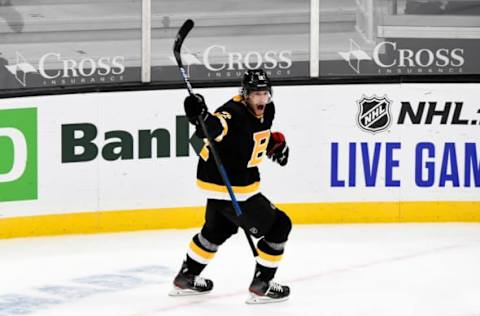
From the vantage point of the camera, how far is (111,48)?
24.8 feet

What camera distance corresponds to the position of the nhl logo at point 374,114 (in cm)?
764

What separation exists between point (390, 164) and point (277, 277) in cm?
177

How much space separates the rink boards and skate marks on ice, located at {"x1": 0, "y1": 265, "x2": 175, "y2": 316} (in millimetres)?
987

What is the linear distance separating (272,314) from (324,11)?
2.89m

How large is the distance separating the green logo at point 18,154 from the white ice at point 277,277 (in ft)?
0.98

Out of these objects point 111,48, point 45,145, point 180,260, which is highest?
point 111,48

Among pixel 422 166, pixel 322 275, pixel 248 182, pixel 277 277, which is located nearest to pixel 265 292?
pixel 248 182

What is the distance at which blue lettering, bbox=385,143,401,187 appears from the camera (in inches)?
302

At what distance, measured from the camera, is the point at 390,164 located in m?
7.68

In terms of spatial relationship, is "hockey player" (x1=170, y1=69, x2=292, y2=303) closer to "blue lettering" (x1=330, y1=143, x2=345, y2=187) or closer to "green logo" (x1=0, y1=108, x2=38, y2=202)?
"green logo" (x1=0, y1=108, x2=38, y2=202)

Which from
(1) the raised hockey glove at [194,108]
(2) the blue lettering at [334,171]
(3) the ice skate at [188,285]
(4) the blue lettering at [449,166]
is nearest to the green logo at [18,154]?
(3) the ice skate at [188,285]

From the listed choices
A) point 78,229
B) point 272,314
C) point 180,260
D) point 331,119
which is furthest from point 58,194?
point 272,314

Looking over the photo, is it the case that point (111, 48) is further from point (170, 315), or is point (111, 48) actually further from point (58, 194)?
point (170, 315)

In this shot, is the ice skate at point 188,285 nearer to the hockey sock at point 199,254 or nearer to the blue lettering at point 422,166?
the hockey sock at point 199,254
